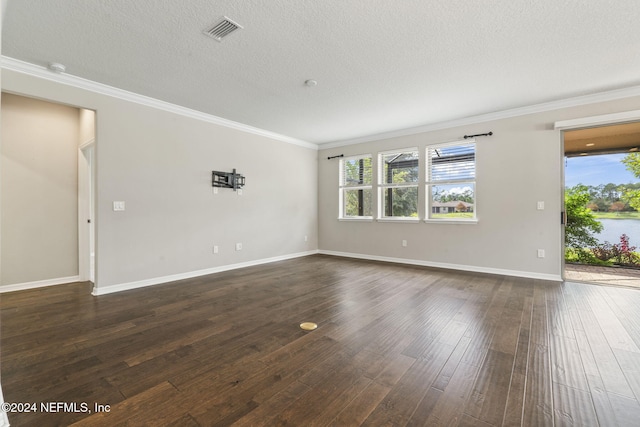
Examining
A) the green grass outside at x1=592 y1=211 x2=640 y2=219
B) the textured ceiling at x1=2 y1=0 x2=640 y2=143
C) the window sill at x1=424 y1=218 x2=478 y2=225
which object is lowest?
the window sill at x1=424 y1=218 x2=478 y2=225

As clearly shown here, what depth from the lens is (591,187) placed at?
17.6 ft

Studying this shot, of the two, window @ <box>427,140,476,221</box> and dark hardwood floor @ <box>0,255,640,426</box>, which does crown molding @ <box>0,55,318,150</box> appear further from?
window @ <box>427,140,476,221</box>

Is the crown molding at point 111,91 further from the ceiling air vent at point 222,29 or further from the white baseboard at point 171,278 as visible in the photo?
the white baseboard at point 171,278

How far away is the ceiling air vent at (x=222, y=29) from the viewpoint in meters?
2.33

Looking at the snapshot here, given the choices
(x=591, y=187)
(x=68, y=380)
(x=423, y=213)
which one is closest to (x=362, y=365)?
(x=68, y=380)

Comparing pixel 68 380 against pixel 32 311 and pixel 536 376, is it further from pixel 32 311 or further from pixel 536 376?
pixel 536 376

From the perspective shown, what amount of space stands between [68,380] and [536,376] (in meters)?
2.96

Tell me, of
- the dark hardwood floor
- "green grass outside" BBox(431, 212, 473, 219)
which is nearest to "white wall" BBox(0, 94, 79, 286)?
the dark hardwood floor

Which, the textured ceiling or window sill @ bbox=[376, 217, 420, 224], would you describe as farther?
window sill @ bbox=[376, 217, 420, 224]

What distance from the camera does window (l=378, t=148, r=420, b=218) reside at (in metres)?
5.51

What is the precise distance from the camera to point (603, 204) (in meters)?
5.19

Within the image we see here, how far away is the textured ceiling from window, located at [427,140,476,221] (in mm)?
1037

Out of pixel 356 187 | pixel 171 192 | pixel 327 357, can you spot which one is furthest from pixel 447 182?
pixel 171 192

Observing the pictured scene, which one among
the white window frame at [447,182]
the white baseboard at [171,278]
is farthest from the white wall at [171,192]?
the white window frame at [447,182]
